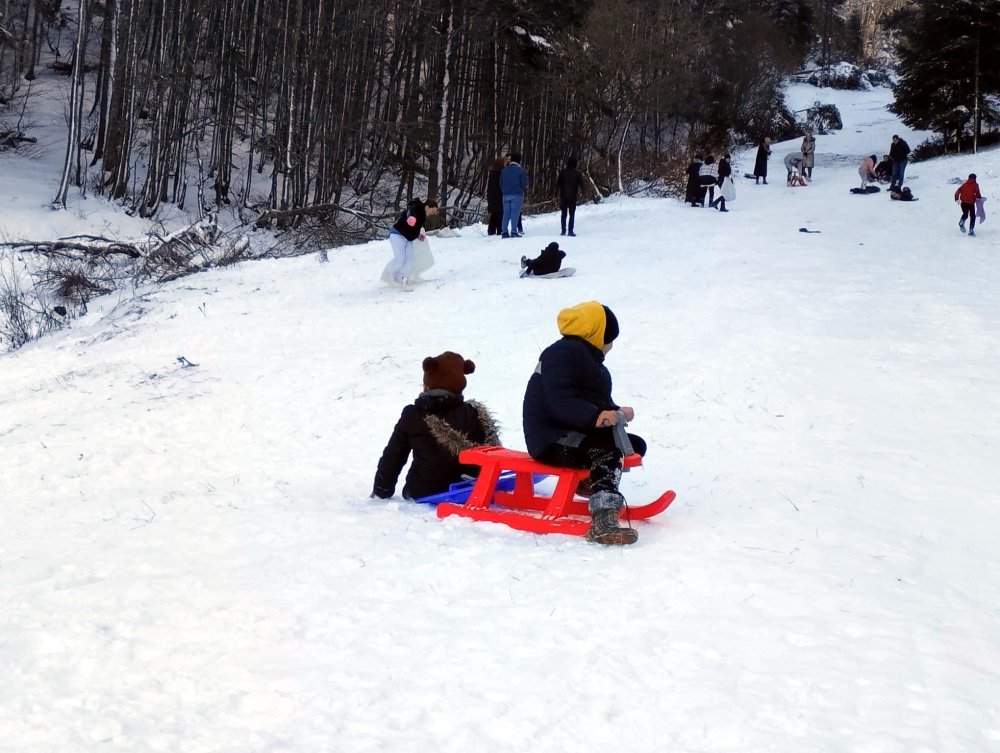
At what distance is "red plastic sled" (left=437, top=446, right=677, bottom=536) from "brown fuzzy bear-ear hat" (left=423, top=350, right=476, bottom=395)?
1.63 feet

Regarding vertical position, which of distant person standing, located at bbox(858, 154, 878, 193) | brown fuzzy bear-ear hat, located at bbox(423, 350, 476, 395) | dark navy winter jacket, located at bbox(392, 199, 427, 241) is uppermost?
distant person standing, located at bbox(858, 154, 878, 193)

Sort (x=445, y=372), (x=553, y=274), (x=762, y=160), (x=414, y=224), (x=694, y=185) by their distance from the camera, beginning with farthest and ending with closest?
(x=762, y=160)
(x=694, y=185)
(x=553, y=274)
(x=414, y=224)
(x=445, y=372)

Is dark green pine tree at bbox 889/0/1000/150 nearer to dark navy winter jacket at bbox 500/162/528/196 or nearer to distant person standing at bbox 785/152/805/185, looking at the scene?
distant person standing at bbox 785/152/805/185

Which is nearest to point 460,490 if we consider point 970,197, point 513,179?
point 513,179

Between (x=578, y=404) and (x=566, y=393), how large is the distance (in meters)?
0.11

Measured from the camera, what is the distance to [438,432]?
637cm

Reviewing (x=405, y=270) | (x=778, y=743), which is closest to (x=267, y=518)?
(x=778, y=743)

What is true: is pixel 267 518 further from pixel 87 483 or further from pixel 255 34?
pixel 255 34

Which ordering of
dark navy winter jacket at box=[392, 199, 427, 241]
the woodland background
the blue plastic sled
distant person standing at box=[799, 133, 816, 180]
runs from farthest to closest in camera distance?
distant person standing at box=[799, 133, 816, 180], the woodland background, dark navy winter jacket at box=[392, 199, 427, 241], the blue plastic sled

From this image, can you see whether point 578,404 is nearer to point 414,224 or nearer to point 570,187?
point 414,224

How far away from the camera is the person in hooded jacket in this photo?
15445mm

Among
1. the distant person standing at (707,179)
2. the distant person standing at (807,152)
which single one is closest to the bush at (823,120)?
the distant person standing at (807,152)

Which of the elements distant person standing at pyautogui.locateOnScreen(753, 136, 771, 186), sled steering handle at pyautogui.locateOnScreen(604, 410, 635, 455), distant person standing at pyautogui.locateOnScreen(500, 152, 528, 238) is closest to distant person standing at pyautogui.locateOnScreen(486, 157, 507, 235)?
distant person standing at pyautogui.locateOnScreen(500, 152, 528, 238)

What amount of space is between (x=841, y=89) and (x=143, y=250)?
53313 mm
